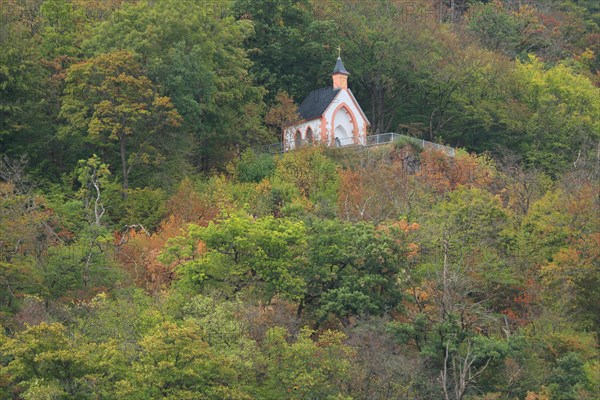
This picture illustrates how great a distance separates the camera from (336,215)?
4219cm

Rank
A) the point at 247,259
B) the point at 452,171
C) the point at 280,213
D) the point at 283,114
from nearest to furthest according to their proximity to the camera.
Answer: the point at 247,259
the point at 280,213
the point at 452,171
the point at 283,114

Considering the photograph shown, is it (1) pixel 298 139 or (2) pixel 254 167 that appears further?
(1) pixel 298 139

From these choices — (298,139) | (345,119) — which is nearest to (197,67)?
(298,139)

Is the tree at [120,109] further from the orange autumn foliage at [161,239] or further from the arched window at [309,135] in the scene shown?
the arched window at [309,135]

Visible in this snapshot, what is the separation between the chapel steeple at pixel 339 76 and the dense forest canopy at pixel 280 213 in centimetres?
198

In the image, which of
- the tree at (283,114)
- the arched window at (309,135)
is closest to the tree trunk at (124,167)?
the tree at (283,114)

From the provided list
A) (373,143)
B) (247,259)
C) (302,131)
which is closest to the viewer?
(247,259)

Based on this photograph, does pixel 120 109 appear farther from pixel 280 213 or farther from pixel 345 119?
pixel 345 119

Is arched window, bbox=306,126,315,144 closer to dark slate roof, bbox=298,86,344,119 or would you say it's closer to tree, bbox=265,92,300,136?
dark slate roof, bbox=298,86,344,119

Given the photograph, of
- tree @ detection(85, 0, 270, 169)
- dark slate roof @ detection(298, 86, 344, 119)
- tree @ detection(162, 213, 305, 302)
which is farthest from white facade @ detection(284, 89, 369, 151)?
tree @ detection(162, 213, 305, 302)

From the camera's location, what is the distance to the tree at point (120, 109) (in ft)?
153

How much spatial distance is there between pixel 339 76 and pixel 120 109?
1366 centimetres

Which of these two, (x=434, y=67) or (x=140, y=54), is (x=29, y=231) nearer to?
(x=140, y=54)

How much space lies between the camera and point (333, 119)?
2162 inches
